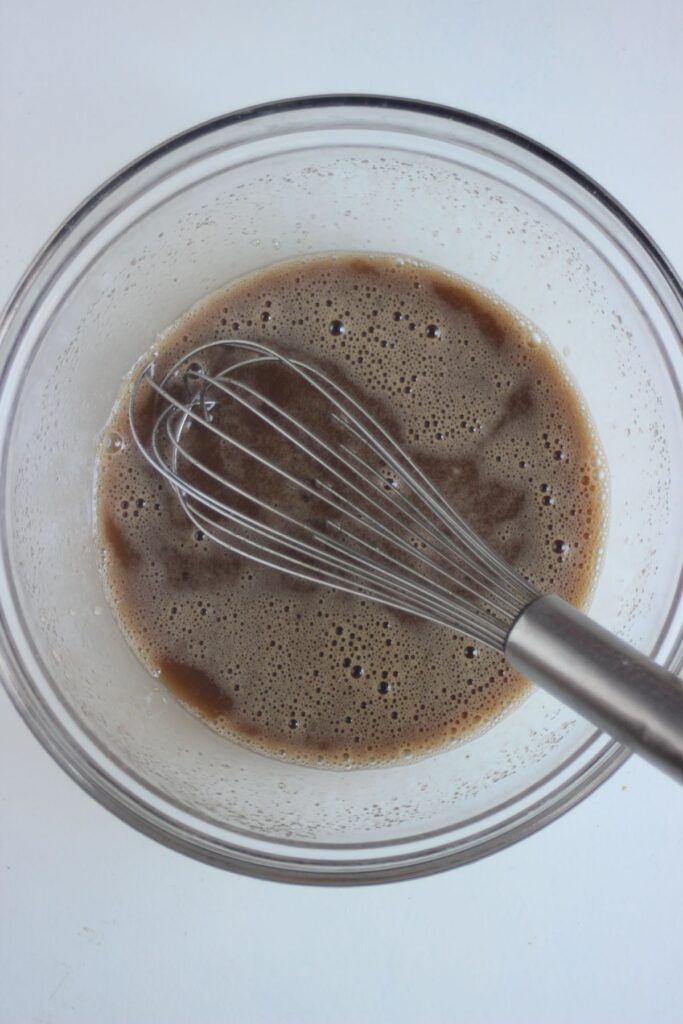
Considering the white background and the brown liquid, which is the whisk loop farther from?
the white background

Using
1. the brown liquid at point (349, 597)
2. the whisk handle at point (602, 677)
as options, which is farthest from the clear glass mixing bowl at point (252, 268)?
the whisk handle at point (602, 677)

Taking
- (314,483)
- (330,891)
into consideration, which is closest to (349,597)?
(314,483)

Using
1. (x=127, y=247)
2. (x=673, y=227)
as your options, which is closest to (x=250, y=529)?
(x=127, y=247)

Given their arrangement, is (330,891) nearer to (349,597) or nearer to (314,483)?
(349,597)

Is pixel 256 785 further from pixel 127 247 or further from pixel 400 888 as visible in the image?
pixel 127 247

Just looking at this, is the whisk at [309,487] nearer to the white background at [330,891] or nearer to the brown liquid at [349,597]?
the brown liquid at [349,597]
